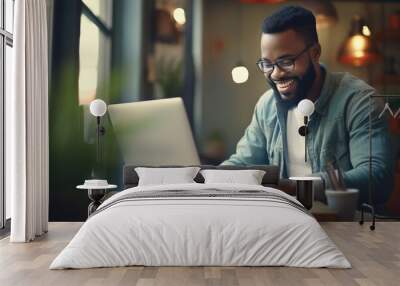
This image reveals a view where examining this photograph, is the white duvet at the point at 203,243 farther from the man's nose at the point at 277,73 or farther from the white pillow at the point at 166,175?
the man's nose at the point at 277,73

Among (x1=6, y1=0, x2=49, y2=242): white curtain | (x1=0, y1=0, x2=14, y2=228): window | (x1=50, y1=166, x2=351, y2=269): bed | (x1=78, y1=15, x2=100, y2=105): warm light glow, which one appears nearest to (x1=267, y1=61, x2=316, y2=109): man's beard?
(x1=78, y1=15, x2=100, y2=105): warm light glow

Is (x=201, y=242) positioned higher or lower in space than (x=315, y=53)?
lower

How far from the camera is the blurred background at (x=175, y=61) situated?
7.53m

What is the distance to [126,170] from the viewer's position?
24.0 feet

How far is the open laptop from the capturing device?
24.7 ft

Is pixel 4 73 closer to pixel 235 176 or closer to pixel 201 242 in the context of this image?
pixel 235 176

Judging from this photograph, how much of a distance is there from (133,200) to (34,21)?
2397mm

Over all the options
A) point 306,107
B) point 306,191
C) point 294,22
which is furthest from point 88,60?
point 306,191

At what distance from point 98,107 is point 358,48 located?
10.9 feet

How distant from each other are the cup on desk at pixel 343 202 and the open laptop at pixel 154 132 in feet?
5.64

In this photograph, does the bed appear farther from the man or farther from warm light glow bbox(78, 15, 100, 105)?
warm light glow bbox(78, 15, 100, 105)

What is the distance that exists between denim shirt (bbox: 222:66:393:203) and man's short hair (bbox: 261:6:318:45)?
553 millimetres

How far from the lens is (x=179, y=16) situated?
7559 millimetres

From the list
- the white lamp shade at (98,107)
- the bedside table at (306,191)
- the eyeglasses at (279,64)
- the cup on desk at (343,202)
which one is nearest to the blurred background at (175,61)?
the eyeglasses at (279,64)
